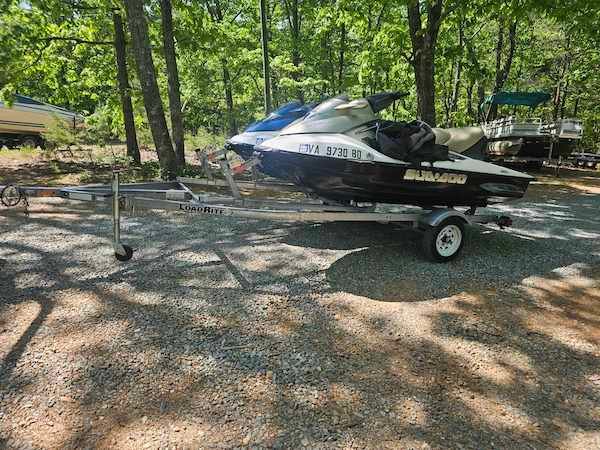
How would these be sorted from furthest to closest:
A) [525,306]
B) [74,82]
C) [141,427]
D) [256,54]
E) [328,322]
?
[256,54]
[74,82]
[525,306]
[328,322]
[141,427]

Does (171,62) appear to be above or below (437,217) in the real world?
above

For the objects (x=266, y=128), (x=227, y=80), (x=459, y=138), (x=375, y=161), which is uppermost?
(x=227, y=80)

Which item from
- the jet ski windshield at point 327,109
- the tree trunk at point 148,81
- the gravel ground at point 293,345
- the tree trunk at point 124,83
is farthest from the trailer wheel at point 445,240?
the tree trunk at point 124,83

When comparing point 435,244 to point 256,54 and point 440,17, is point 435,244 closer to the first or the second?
point 440,17

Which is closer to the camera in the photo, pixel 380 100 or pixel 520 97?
pixel 380 100

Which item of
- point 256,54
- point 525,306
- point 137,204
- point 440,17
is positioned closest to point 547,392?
point 525,306

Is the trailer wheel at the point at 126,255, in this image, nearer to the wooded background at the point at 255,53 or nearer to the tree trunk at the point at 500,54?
the wooded background at the point at 255,53

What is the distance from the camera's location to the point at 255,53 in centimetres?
1814

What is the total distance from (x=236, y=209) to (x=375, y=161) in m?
1.70

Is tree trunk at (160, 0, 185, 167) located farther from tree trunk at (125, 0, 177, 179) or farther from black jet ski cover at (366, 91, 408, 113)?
black jet ski cover at (366, 91, 408, 113)

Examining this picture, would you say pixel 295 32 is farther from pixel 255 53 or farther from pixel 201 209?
pixel 201 209

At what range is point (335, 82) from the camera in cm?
2273

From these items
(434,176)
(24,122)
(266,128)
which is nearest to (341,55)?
(266,128)

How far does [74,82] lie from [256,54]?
25.3 ft
